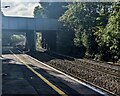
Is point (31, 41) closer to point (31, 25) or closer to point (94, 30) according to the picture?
point (31, 25)

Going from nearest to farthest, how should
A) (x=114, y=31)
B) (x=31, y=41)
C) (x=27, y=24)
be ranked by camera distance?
(x=114, y=31) → (x=27, y=24) → (x=31, y=41)

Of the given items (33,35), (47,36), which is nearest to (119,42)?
(33,35)

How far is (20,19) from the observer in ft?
215

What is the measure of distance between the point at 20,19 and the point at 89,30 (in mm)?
25675

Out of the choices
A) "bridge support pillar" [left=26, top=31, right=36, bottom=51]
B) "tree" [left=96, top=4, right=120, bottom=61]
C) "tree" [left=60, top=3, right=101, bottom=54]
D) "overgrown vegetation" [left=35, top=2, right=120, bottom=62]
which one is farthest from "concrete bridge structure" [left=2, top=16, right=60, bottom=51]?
"tree" [left=96, top=4, right=120, bottom=61]

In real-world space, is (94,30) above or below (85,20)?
below

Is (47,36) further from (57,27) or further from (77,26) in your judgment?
(77,26)

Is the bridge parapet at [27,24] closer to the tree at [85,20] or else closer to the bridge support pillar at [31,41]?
the bridge support pillar at [31,41]

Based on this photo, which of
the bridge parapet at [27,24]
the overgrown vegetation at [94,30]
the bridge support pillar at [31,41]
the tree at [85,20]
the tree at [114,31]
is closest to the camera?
the tree at [114,31]

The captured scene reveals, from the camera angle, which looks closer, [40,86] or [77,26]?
[40,86]

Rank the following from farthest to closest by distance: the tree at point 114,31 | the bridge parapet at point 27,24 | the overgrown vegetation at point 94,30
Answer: the bridge parapet at point 27,24, the overgrown vegetation at point 94,30, the tree at point 114,31

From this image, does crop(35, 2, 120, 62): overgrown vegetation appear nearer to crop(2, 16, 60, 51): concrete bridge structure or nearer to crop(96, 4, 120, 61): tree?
crop(96, 4, 120, 61): tree

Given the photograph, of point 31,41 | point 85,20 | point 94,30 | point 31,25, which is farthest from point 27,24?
point 94,30

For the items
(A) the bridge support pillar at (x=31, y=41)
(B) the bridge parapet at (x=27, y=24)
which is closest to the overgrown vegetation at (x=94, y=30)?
(B) the bridge parapet at (x=27, y=24)
